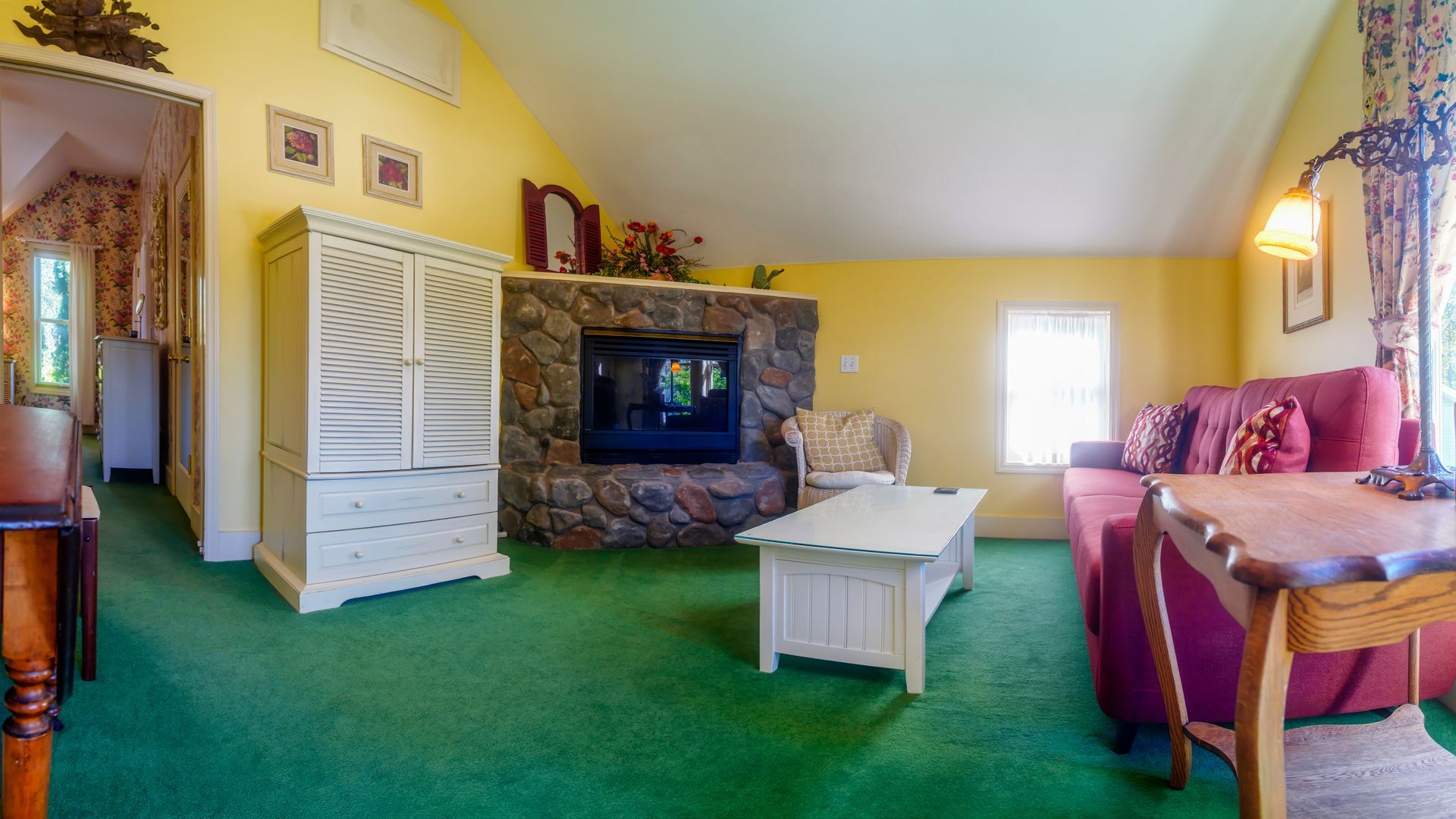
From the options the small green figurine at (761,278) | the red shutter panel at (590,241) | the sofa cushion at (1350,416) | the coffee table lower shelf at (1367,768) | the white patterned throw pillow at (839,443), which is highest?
the red shutter panel at (590,241)

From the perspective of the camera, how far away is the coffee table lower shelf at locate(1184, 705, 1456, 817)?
1024mm

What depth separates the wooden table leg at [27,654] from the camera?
0.76 m

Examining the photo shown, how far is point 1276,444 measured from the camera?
6.57 ft

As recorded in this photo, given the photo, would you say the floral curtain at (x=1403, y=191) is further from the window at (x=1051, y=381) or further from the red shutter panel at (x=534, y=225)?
the red shutter panel at (x=534, y=225)

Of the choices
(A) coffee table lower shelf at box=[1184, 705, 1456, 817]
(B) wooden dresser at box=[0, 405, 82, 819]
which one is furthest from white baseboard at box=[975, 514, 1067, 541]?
(B) wooden dresser at box=[0, 405, 82, 819]

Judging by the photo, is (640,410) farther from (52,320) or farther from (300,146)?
(52,320)

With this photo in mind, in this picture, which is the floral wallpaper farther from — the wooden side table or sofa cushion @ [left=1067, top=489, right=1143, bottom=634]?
the wooden side table

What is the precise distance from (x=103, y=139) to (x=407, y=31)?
432cm

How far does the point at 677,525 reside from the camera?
3879mm

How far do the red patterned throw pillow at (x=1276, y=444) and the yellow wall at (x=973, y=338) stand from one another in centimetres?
236

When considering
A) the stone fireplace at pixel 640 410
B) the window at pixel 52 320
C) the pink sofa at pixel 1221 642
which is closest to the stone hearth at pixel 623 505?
the stone fireplace at pixel 640 410

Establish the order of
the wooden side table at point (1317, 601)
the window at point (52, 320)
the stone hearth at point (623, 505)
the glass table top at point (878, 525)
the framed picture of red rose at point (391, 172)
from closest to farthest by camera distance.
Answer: the wooden side table at point (1317, 601) < the glass table top at point (878, 525) < the framed picture of red rose at point (391, 172) < the stone hearth at point (623, 505) < the window at point (52, 320)

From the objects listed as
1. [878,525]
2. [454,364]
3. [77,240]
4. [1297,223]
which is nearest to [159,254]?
[77,240]

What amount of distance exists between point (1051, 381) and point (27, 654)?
4676mm
